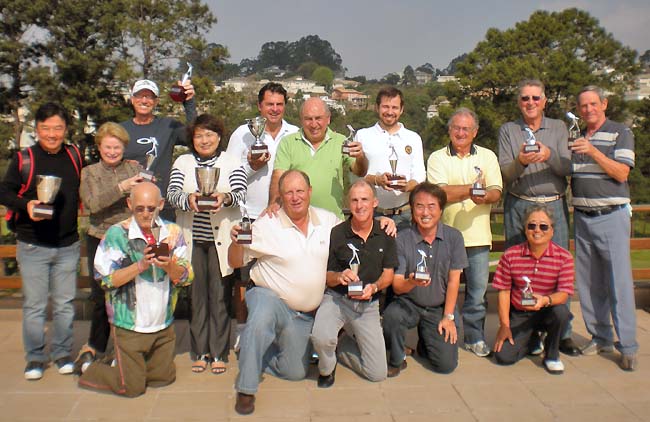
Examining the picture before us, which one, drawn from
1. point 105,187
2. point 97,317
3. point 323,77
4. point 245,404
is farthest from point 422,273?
point 323,77

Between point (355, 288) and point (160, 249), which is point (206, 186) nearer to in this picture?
point (160, 249)

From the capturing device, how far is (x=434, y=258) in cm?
461

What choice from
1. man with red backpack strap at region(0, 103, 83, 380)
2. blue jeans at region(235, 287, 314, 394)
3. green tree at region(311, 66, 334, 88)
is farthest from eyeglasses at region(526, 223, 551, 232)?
green tree at region(311, 66, 334, 88)

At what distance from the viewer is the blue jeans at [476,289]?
492 centimetres

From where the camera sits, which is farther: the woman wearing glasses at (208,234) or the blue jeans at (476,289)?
the blue jeans at (476,289)

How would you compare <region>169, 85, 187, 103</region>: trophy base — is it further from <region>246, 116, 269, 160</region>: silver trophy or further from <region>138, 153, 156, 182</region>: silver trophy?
<region>246, 116, 269, 160</region>: silver trophy

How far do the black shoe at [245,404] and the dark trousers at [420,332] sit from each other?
1123mm

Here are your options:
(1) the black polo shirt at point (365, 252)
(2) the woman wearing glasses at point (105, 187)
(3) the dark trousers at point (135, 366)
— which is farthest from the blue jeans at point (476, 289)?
(2) the woman wearing glasses at point (105, 187)

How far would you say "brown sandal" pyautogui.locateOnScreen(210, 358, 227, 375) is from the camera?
4555 millimetres

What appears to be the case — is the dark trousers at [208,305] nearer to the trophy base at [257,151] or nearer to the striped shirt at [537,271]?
the trophy base at [257,151]

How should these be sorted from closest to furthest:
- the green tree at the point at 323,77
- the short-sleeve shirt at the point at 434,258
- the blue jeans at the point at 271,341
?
the blue jeans at the point at 271,341, the short-sleeve shirt at the point at 434,258, the green tree at the point at 323,77

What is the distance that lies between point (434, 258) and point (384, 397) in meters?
1.06

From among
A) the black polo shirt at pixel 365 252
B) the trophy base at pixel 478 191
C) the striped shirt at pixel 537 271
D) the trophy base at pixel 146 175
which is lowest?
the striped shirt at pixel 537 271

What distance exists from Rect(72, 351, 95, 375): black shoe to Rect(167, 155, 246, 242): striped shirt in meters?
1.12
